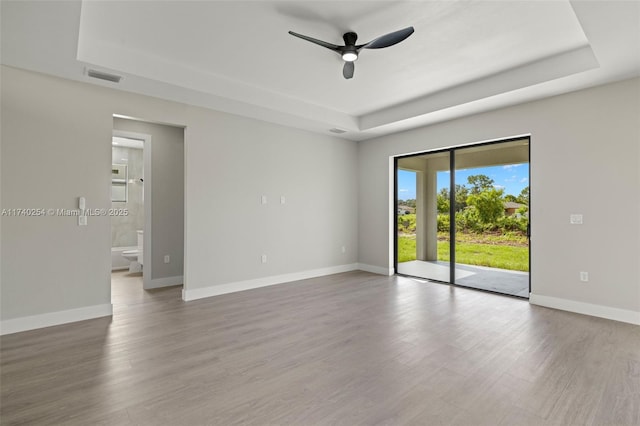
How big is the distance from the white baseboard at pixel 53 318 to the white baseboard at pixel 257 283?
100 cm

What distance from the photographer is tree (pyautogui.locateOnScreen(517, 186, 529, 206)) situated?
14.9 feet

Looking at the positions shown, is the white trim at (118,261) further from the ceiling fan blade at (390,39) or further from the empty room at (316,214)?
the ceiling fan blade at (390,39)

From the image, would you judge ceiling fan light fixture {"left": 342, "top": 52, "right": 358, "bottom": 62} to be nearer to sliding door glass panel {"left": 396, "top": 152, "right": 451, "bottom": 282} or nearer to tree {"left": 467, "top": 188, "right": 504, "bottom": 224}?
sliding door glass panel {"left": 396, "top": 152, "right": 451, "bottom": 282}

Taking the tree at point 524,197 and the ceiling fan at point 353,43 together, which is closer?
the ceiling fan at point 353,43

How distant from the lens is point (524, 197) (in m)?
4.59

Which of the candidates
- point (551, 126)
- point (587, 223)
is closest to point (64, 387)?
point (587, 223)

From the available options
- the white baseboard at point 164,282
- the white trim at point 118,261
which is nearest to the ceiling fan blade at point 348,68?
the white baseboard at point 164,282

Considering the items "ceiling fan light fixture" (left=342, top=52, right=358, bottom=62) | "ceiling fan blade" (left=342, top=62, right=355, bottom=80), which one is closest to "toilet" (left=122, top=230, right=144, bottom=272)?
"ceiling fan blade" (left=342, top=62, right=355, bottom=80)

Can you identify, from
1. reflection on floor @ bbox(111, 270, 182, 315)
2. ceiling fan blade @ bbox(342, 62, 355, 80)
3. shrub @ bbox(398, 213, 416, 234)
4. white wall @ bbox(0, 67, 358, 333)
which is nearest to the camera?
ceiling fan blade @ bbox(342, 62, 355, 80)

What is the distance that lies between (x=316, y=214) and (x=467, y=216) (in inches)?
106

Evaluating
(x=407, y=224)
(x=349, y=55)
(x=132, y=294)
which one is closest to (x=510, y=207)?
(x=407, y=224)

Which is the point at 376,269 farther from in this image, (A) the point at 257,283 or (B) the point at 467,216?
(A) the point at 257,283

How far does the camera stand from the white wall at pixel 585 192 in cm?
358

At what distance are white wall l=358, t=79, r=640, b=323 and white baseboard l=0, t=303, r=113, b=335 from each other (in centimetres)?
560
